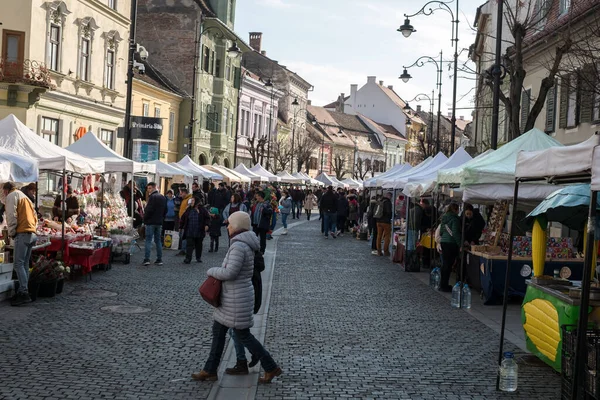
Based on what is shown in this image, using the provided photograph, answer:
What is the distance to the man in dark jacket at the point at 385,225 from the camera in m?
24.6

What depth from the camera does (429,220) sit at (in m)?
21.3

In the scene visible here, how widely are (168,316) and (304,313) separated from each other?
214 centimetres

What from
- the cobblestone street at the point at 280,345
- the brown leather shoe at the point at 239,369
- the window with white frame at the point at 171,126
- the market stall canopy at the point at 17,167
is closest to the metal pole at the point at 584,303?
the cobblestone street at the point at 280,345

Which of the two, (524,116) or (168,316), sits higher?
(524,116)

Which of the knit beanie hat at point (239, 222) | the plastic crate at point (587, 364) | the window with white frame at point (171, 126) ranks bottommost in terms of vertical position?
the plastic crate at point (587, 364)

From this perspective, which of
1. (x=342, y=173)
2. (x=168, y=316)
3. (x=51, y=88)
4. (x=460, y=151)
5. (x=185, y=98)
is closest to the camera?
(x=168, y=316)

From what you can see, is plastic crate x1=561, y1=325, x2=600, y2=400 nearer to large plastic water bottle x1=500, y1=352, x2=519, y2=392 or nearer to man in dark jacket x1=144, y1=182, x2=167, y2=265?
large plastic water bottle x1=500, y1=352, x2=519, y2=392

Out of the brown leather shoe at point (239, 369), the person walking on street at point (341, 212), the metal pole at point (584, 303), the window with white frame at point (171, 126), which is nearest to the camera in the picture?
the metal pole at point (584, 303)

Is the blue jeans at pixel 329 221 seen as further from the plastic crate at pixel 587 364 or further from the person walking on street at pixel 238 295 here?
the plastic crate at pixel 587 364

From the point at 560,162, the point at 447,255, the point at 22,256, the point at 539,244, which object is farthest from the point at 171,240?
the point at 560,162

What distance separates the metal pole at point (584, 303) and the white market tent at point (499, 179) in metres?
7.77

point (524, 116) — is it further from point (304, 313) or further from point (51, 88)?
point (304, 313)

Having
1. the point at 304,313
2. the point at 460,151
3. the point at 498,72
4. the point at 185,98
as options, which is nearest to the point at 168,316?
the point at 304,313

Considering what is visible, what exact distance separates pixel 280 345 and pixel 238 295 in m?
2.52
